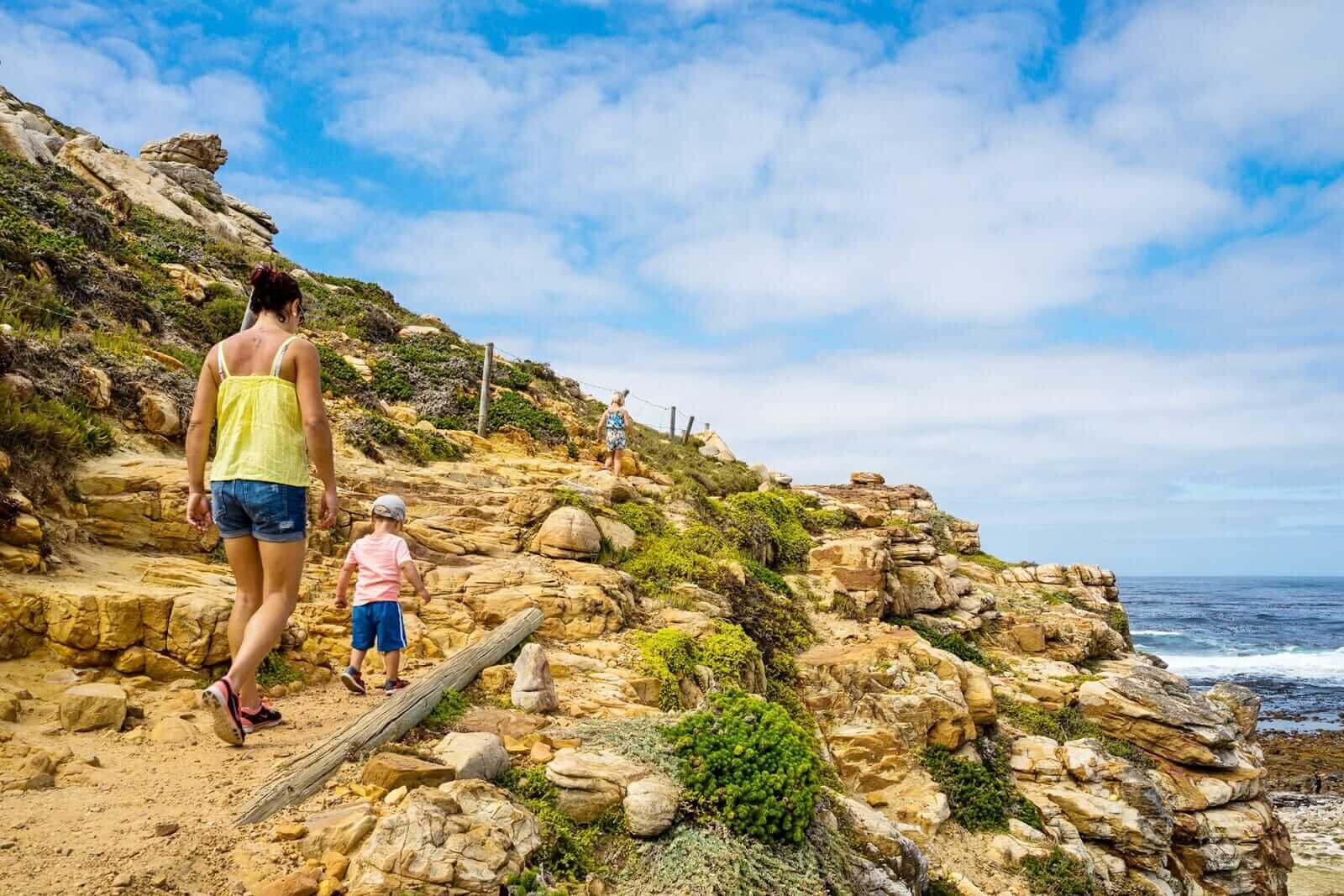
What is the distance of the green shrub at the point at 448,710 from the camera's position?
4.94 metres

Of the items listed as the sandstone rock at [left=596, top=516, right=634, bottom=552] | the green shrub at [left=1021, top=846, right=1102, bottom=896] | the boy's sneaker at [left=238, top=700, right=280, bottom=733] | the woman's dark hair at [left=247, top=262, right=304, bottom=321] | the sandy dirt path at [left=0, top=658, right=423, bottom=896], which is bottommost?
the green shrub at [left=1021, top=846, right=1102, bottom=896]

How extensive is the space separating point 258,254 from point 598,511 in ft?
60.5

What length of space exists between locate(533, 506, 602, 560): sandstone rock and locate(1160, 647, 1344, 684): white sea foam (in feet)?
124

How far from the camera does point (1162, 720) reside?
39.2 feet

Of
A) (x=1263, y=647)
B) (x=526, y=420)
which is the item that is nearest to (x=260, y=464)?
(x=526, y=420)

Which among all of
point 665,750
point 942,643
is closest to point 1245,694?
point 942,643

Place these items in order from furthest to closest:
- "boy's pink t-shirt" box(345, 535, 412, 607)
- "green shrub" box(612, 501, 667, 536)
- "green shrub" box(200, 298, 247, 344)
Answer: "green shrub" box(200, 298, 247, 344)
"green shrub" box(612, 501, 667, 536)
"boy's pink t-shirt" box(345, 535, 412, 607)

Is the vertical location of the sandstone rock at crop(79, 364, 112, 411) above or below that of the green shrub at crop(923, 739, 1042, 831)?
above

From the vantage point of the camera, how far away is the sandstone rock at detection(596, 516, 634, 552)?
988 cm

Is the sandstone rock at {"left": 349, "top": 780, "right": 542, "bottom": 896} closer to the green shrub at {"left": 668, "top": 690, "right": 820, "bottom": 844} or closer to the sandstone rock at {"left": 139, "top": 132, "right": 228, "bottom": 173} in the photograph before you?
the green shrub at {"left": 668, "top": 690, "right": 820, "bottom": 844}

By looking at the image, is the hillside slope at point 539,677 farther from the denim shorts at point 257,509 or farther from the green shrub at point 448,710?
the denim shorts at point 257,509

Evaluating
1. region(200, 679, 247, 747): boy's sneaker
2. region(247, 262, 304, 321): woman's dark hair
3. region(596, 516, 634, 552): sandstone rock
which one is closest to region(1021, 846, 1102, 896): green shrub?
region(596, 516, 634, 552): sandstone rock

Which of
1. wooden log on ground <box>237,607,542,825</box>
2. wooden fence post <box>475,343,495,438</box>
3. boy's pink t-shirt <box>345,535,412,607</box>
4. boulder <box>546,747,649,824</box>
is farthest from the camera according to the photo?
wooden fence post <box>475,343,495,438</box>

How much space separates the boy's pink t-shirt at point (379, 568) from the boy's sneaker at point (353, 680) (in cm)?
46
